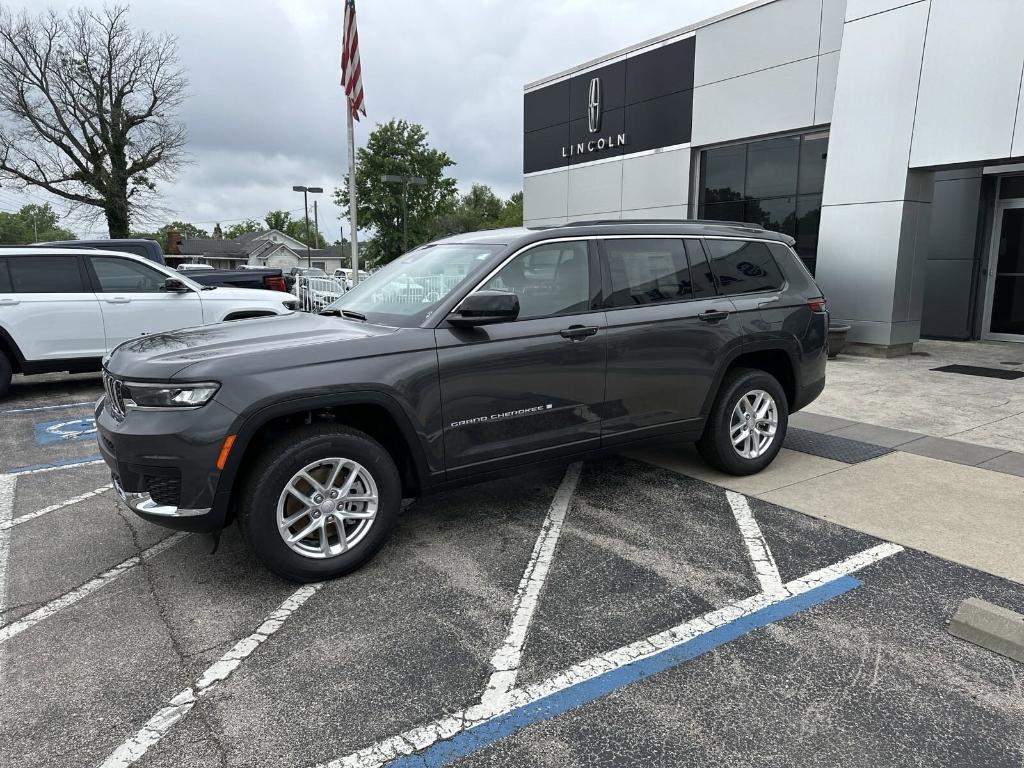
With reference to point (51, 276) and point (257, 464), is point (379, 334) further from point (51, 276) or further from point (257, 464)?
point (51, 276)

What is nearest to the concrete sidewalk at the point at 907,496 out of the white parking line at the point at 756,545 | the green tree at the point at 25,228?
the white parking line at the point at 756,545

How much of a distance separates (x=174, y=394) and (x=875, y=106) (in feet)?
36.2

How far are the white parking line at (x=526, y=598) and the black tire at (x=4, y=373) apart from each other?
6981 millimetres

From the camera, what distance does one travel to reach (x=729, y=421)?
15.6ft

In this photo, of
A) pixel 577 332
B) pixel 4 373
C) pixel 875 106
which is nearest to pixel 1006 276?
pixel 875 106

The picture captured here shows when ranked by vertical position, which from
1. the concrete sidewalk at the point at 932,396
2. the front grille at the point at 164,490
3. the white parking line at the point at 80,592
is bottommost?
the white parking line at the point at 80,592

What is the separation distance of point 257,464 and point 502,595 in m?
1.34

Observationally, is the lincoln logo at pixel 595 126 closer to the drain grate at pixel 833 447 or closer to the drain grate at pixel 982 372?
the drain grate at pixel 982 372

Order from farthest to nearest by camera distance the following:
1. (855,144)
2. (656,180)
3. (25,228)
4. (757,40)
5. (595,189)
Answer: (25,228), (595,189), (656,180), (757,40), (855,144)

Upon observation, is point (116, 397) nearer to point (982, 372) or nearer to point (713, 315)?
point (713, 315)

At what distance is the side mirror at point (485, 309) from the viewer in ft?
11.5

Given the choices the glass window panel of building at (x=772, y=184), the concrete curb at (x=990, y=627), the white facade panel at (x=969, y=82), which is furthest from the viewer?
the glass window panel of building at (x=772, y=184)

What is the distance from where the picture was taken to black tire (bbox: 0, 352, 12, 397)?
7.83 meters

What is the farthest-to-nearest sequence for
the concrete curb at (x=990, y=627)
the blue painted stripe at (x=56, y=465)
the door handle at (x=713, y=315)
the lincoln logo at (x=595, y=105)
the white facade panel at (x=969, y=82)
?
the lincoln logo at (x=595, y=105)
the white facade panel at (x=969, y=82)
the blue painted stripe at (x=56, y=465)
the door handle at (x=713, y=315)
the concrete curb at (x=990, y=627)
